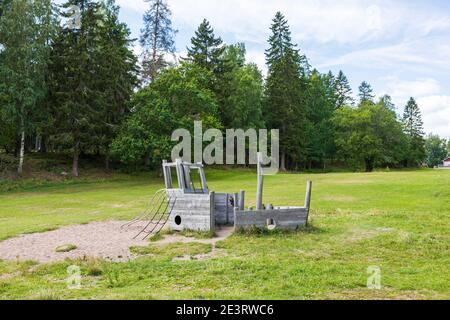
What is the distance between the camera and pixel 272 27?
53.9m

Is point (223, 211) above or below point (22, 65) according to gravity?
below

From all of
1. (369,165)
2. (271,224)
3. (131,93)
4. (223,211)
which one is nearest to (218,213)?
(223,211)

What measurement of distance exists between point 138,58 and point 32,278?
3799 centimetres

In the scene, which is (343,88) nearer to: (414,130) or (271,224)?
(414,130)

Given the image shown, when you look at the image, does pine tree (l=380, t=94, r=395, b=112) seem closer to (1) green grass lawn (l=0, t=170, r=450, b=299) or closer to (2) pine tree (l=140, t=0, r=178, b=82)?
(2) pine tree (l=140, t=0, r=178, b=82)

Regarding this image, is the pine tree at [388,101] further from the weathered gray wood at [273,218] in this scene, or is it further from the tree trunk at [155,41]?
the weathered gray wood at [273,218]

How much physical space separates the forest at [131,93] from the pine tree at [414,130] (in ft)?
61.5

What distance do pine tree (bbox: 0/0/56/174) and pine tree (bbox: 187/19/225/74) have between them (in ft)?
65.4

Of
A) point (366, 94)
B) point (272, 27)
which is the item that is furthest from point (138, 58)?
point (366, 94)

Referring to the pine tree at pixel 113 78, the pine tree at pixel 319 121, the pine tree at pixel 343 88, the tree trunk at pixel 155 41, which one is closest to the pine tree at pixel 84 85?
the pine tree at pixel 113 78

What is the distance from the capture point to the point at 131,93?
40.1m

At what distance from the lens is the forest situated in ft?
103

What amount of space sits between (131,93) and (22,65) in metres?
11.2
